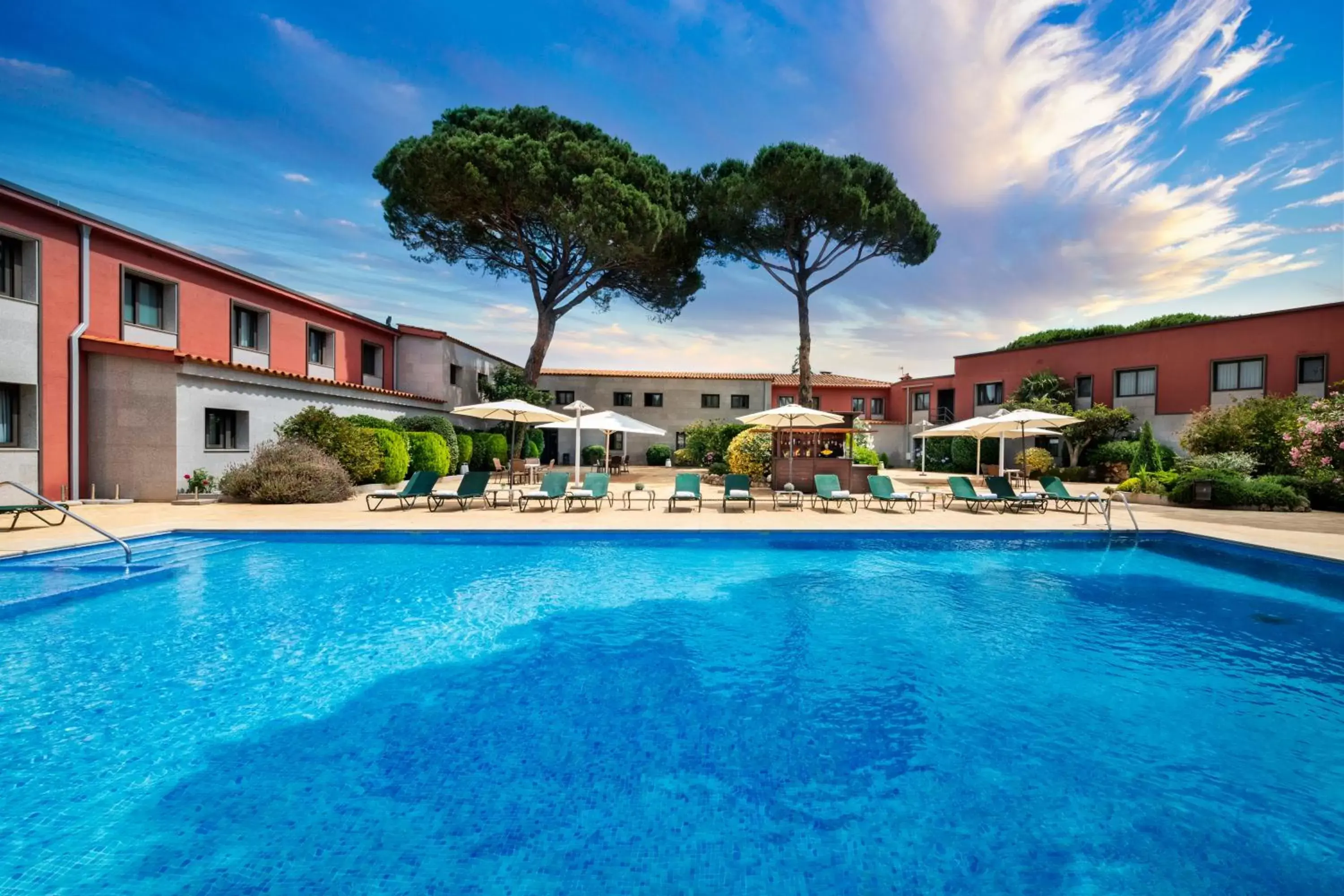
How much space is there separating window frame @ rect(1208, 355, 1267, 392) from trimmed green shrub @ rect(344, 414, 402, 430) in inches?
1149

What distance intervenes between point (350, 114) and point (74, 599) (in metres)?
16.8

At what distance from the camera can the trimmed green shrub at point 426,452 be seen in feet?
59.8

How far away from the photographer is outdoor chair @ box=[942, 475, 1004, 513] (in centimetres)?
1393

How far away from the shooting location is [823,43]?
48.2 ft

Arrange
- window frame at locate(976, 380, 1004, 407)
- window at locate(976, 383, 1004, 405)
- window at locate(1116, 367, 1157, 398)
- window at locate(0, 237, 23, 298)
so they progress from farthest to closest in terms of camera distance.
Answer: window at locate(976, 383, 1004, 405), window frame at locate(976, 380, 1004, 407), window at locate(1116, 367, 1157, 398), window at locate(0, 237, 23, 298)

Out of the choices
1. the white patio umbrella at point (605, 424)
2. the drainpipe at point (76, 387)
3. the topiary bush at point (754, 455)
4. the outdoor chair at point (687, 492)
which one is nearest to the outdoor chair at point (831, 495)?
the outdoor chair at point (687, 492)

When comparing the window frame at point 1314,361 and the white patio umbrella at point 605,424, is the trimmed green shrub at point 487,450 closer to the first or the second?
the white patio umbrella at point 605,424

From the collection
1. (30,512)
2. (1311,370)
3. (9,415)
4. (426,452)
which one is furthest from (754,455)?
(1311,370)

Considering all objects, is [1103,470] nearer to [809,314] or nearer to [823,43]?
[809,314]

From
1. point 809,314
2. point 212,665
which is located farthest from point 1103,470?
point 212,665

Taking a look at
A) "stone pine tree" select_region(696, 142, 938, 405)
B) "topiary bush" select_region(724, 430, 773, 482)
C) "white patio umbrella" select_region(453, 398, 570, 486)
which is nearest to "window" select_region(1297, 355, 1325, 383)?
"stone pine tree" select_region(696, 142, 938, 405)

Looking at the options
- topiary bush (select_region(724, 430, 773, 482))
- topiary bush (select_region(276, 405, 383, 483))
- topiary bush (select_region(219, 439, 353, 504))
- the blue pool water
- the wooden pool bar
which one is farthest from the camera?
topiary bush (select_region(724, 430, 773, 482))

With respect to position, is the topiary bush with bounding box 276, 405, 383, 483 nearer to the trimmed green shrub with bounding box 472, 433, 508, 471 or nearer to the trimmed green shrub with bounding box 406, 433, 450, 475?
the trimmed green shrub with bounding box 406, 433, 450, 475

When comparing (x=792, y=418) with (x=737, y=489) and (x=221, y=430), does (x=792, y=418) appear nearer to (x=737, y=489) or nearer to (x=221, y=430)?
(x=737, y=489)
